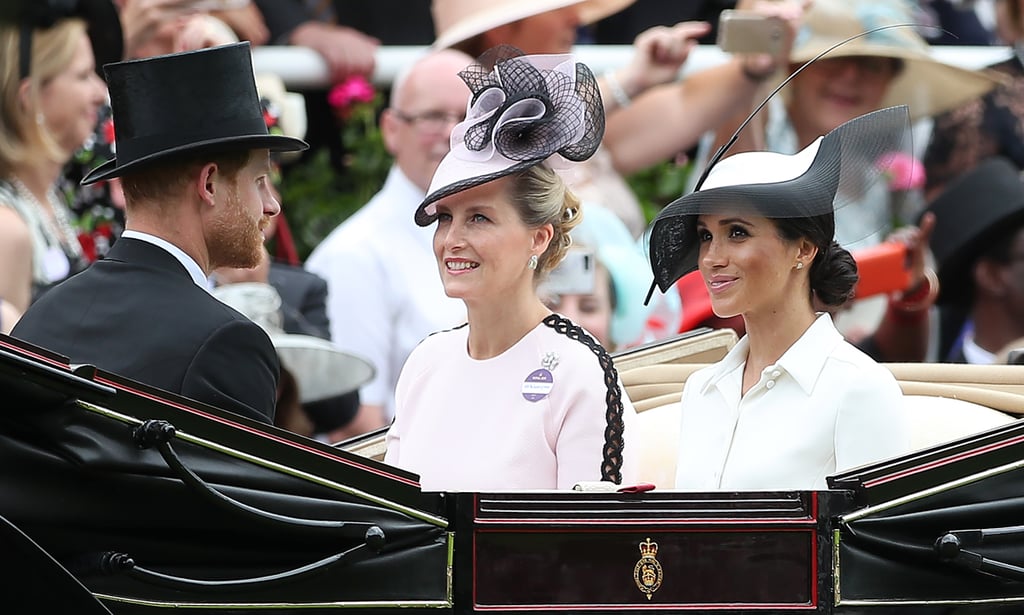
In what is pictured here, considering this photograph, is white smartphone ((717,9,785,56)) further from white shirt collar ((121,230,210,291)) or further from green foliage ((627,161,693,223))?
white shirt collar ((121,230,210,291))

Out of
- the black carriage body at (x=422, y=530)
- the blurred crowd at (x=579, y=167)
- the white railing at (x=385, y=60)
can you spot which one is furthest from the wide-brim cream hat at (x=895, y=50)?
the black carriage body at (x=422, y=530)

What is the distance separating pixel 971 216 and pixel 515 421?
142 inches

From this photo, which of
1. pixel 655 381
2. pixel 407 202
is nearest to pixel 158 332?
pixel 655 381

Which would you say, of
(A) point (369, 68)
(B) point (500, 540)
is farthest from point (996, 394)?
(A) point (369, 68)

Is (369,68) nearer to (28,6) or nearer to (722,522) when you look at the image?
(28,6)

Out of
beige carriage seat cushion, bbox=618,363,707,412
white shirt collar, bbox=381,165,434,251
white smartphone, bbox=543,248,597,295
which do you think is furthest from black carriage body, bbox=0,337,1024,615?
white shirt collar, bbox=381,165,434,251

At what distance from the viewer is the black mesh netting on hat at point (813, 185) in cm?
339

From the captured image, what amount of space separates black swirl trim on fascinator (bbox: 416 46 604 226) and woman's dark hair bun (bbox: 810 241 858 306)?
0.53 metres

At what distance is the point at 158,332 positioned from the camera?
3408mm

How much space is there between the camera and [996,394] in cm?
407

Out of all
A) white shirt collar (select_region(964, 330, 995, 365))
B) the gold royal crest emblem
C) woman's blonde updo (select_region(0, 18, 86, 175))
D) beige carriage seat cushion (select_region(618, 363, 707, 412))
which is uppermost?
woman's blonde updo (select_region(0, 18, 86, 175))

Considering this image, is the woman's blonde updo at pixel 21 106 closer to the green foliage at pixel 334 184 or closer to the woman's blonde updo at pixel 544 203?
the green foliage at pixel 334 184

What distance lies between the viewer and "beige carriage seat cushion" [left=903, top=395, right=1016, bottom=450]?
388 cm

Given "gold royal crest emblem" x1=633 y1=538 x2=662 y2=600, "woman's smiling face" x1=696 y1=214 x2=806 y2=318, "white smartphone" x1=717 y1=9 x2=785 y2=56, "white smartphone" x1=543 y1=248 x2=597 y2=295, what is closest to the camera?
"gold royal crest emblem" x1=633 y1=538 x2=662 y2=600
